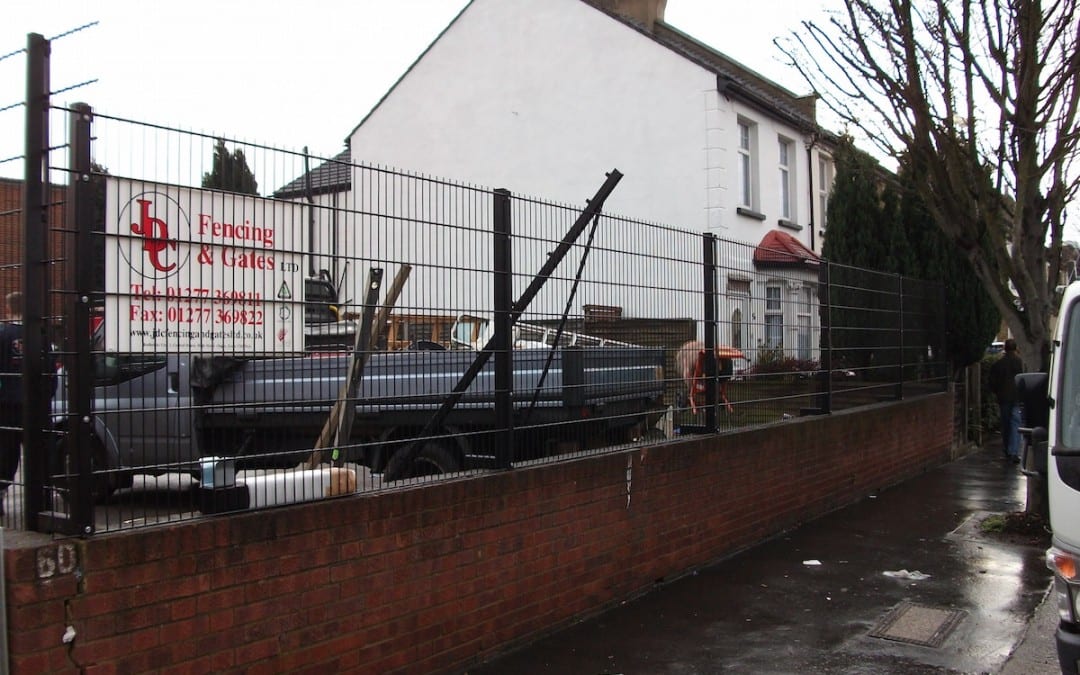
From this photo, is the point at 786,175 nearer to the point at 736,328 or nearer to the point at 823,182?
the point at 823,182

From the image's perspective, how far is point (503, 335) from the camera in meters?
5.55

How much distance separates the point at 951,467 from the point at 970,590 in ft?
23.6

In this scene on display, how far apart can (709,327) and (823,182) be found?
16.1 m

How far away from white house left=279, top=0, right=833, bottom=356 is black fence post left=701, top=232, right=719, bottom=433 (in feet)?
28.5

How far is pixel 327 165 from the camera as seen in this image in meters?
4.92

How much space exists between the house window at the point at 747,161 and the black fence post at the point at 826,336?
8.82 meters

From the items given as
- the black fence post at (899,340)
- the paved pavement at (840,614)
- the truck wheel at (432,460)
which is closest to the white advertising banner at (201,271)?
the truck wheel at (432,460)

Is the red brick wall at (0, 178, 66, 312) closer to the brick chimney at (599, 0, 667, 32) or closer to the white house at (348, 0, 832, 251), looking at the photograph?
the white house at (348, 0, 832, 251)

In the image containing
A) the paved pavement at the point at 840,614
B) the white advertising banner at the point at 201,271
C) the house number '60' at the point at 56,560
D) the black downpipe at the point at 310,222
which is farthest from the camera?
the paved pavement at the point at 840,614

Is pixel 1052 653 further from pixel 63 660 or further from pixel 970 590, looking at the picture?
pixel 63 660

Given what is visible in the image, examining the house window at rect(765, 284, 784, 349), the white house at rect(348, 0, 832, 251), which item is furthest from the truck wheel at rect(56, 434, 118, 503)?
the white house at rect(348, 0, 832, 251)

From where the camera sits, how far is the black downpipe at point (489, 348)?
5035 mm

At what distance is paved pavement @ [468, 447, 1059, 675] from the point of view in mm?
5332

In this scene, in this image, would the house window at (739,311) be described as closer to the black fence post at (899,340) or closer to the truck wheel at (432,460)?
the truck wheel at (432,460)
